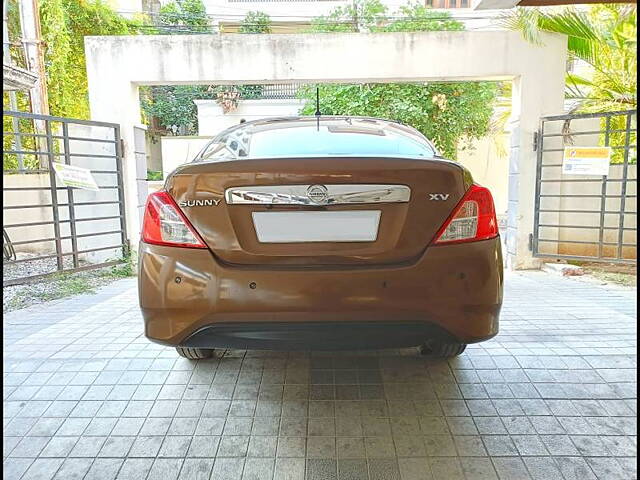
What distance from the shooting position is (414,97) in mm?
8742

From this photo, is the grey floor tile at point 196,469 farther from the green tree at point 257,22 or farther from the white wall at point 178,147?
the green tree at point 257,22

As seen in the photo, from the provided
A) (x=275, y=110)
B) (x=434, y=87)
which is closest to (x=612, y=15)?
(x=434, y=87)

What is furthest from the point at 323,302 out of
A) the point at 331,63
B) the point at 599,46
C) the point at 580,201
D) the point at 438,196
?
the point at 599,46

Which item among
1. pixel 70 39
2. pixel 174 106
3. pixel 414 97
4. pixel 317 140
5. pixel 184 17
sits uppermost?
pixel 184 17

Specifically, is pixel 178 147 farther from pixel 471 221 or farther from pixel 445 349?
pixel 471 221

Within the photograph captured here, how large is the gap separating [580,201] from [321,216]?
5472 millimetres

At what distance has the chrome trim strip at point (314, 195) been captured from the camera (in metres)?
1.91

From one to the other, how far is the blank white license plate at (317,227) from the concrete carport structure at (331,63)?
4469 mm

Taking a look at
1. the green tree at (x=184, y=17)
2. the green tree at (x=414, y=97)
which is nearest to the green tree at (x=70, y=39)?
the green tree at (x=184, y=17)

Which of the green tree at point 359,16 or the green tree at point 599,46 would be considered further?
the green tree at point 359,16

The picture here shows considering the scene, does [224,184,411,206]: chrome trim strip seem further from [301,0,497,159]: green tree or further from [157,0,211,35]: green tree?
[157,0,211,35]: green tree

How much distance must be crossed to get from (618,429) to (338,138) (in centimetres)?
195

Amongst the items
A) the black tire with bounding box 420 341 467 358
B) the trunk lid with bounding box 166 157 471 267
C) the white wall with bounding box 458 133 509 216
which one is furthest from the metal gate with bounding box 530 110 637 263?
the white wall with bounding box 458 133 509 216

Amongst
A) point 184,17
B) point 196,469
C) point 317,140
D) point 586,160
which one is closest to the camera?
point 196,469
